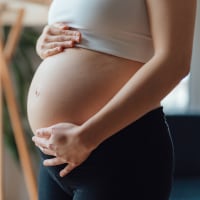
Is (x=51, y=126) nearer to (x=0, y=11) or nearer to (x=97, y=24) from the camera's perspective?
(x=97, y=24)

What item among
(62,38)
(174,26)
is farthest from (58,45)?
(174,26)

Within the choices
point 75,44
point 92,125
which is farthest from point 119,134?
point 75,44

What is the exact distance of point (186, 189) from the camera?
6.09 ft

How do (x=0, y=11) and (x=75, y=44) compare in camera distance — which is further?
(x=0, y=11)

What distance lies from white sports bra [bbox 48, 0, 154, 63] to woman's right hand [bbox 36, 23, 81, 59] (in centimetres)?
3

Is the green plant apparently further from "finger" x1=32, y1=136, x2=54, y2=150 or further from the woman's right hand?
"finger" x1=32, y1=136, x2=54, y2=150

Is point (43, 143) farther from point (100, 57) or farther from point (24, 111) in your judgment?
point (24, 111)

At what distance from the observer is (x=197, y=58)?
2.27m

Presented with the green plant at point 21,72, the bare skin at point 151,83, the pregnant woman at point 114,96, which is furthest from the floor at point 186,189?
the bare skin at point 151,83

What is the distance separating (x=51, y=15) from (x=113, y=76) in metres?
0.20

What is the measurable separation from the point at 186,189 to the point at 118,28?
1182mm

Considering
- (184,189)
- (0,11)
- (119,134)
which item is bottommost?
(184,189)

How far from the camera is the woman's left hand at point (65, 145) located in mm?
744

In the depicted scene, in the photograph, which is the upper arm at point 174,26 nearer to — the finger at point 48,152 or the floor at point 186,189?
the finger at point 48,152
